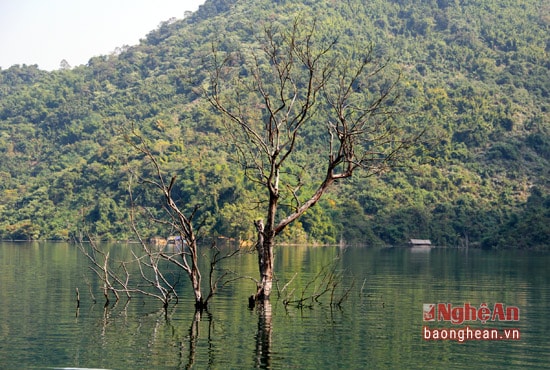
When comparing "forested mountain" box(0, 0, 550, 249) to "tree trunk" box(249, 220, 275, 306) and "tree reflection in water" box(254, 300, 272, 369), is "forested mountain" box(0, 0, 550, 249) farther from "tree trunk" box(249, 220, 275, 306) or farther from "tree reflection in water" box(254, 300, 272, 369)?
"tree reflection in water" box(254, 300, 272, 369)

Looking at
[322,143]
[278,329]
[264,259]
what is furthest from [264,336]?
[322,143]

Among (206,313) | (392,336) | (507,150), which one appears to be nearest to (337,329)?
(392,336)

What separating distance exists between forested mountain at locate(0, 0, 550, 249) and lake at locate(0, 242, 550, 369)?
1775 inches

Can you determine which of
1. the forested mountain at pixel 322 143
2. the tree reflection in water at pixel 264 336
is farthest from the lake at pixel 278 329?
the forested mountain at pixel 322 143

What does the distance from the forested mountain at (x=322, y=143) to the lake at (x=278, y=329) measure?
1775 inches

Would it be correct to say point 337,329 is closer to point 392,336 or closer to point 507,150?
point 392,336

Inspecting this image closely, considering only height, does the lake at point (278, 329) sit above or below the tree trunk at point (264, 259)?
below

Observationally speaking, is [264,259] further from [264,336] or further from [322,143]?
[322,143]

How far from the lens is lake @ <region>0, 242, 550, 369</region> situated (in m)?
22.4

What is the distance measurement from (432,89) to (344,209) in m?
38.8

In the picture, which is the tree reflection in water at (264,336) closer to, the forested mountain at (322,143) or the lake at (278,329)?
the lake at (278,329)
